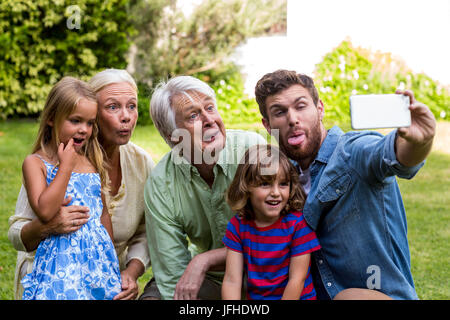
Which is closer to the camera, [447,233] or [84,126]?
[84,126]

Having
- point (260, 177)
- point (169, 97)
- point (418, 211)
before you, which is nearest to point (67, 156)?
point (169, 97)

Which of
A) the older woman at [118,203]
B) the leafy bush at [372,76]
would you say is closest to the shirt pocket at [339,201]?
the older woman at [118,203]

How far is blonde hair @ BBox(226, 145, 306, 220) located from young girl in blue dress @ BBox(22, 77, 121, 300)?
0.64m

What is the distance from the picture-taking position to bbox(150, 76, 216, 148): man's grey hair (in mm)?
2502

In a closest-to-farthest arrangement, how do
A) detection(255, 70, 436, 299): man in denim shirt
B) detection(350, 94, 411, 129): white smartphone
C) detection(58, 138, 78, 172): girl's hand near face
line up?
1. detection(350, 94, 411, 129): white smartphone
2. detection(255, 70, 436, 299): man in denim shirt
3. detection(58, 138, 78, 172): girl's hand near face

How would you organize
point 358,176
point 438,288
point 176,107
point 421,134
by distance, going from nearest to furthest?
point 421,134
point 358,176
point 176,107
point 438,288

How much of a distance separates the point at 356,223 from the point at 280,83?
0.66 metres

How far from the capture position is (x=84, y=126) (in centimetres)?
238

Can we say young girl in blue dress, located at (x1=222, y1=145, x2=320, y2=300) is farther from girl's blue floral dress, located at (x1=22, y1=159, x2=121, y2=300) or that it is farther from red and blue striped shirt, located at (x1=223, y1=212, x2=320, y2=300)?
girl's blue floral dress, located at (x1=22, y1=159, x2=121, y2=300)

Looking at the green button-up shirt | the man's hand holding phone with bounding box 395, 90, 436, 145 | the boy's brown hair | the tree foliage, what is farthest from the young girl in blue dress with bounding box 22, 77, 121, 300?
the tree foliage

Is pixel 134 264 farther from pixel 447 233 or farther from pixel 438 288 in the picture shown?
pixel 447 233

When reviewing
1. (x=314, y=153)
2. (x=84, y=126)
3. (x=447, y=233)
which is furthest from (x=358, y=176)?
(x=447, y=233)
